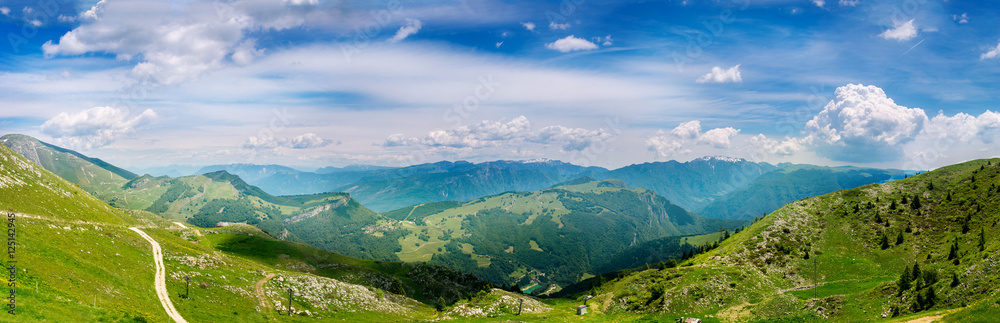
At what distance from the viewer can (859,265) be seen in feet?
311

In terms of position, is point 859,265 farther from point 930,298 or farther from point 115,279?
point 115,279

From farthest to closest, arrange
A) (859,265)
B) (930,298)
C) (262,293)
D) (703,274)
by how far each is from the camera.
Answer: (859,265)
(262,293)
(703,274)
(930,298)

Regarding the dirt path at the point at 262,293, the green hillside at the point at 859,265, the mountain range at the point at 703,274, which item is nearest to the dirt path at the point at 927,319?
the mountain range at the point at 703,274

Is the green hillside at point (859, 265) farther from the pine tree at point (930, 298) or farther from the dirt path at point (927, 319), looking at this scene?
the dirt path at point (927, 319)

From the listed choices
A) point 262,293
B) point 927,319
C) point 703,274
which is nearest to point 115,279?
point 262,293

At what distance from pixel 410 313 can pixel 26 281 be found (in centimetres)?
8670

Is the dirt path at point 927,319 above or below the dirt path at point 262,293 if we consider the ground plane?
above

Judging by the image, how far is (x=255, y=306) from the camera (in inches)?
3410

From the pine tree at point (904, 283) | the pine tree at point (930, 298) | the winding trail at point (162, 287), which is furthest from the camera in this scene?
the winding trail at point (162, 287)

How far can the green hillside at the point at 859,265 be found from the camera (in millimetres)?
46406

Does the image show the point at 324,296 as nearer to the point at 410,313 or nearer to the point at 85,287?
the point at 410,313

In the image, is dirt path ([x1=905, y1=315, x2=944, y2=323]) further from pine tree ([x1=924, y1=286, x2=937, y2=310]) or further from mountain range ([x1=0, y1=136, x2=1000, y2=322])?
pine tree ([x1=924, y1=286, x2=937, y2=310])

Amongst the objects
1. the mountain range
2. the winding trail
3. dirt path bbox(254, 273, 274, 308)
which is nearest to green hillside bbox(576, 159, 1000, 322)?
the mountain range

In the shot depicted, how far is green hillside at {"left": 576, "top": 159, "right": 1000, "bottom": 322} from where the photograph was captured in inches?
1827
